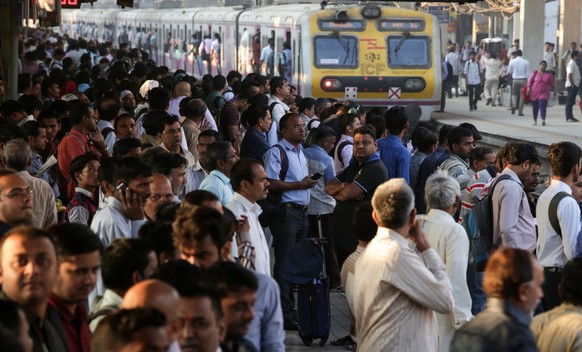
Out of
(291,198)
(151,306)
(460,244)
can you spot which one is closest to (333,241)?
(291,198)

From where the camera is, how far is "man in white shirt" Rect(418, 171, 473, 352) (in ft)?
26.2

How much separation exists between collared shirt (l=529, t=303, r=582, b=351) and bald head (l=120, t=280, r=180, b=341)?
1.75m

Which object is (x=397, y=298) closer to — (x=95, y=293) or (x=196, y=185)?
(x=95, y=293)

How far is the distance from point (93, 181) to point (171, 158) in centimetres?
59

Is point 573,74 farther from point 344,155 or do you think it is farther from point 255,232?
point 255,232

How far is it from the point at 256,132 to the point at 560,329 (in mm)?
6469

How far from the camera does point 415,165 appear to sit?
39.6ft

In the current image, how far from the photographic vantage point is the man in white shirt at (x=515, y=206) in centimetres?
930

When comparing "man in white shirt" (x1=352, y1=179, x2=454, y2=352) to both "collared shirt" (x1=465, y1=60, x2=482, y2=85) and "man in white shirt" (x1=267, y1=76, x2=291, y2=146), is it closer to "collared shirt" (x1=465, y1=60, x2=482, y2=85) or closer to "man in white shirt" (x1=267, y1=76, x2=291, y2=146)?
"man in white shirt" (x1=267, y1=76, x2=291, y2=146)

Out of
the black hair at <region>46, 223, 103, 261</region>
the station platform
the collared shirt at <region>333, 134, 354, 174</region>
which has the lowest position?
the station platform

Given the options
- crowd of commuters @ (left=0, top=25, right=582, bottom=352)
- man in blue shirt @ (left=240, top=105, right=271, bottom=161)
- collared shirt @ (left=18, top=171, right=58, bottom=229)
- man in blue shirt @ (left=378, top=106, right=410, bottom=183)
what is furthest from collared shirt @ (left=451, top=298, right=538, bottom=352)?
man in blue shirt @ (left=240, top=105, right=271, bottom=161)

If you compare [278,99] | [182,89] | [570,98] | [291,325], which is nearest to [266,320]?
[291,325]

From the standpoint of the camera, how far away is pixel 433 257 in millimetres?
6914

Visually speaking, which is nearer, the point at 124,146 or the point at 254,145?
the point at 124,146
